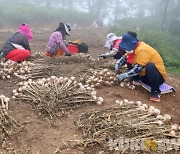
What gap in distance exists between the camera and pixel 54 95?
179 inches

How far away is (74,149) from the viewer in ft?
11.2

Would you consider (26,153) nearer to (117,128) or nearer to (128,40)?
(117,128)

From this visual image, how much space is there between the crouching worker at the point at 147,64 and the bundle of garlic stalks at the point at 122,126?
74cm

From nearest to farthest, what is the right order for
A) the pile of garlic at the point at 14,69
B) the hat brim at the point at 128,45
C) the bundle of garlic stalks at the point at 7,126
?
the bundle of garlic stalks at the point at 7,126 < the hat brim at the point at 128,45 < the pile of garlic at the point at 14,69

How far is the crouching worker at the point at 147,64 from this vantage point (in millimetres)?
5047

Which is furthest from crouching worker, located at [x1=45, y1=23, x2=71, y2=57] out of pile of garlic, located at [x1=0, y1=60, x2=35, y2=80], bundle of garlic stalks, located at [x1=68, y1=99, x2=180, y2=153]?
bundle of garlic stalks, located at [x1=68, y1=99, x2=180, y2=153]

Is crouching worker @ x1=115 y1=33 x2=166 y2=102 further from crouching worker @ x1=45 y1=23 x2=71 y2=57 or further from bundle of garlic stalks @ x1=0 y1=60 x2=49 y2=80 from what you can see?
crouching worker @ x1=45 y1=23 x2=71 y2=57

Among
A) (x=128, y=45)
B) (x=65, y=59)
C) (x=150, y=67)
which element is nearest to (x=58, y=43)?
(x=65, y=59)

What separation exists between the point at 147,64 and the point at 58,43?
2.93m

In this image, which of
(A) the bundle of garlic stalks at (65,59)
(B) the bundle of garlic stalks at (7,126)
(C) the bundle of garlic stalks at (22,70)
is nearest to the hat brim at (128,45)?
(C) the bundle of garlic stalks at (22,70)

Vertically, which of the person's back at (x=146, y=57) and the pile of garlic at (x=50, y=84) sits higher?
the person's back at (x=146, y=57)

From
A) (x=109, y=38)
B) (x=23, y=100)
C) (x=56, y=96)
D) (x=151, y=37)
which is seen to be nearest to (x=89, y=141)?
(x=56, y=96)

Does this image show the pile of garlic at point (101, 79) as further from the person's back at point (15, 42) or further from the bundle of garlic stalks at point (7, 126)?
the person's back at point (15, 42)

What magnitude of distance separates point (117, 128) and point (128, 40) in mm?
2020
